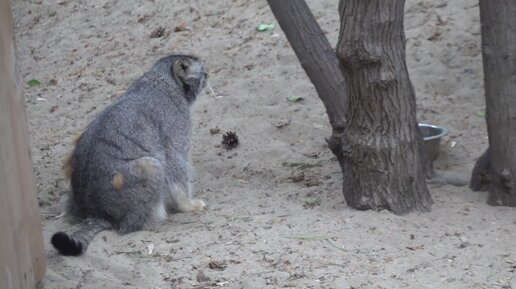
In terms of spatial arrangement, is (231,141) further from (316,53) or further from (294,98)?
(316,53)

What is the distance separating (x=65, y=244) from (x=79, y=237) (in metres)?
0.28

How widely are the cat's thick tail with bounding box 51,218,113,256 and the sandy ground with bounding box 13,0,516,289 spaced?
71 mm

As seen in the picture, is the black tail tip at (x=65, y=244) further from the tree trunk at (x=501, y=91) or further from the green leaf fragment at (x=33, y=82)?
the green leaf fragment at (x=33, y=82)

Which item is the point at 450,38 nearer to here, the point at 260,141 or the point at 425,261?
the point at 260,141

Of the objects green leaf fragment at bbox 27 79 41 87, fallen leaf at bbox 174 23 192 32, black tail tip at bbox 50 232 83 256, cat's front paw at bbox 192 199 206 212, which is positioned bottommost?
cat's front paw at bbox 192 199 206 212

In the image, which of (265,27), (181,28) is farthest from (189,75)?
(181,28)

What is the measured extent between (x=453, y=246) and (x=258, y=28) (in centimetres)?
521

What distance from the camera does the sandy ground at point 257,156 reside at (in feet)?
18.0

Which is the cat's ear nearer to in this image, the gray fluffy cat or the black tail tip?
the gray fluffy cat

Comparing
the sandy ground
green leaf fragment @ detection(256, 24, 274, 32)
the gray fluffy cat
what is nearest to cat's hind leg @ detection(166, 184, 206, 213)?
the gray fluffy cat

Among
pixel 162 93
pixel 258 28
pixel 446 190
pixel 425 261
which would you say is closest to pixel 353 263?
pixel 425 261

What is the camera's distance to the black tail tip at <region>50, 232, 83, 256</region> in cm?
568

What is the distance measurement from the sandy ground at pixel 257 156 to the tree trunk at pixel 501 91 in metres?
0.20

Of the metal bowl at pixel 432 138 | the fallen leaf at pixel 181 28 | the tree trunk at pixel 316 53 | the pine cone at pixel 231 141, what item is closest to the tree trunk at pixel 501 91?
the metal bowl at pixel 432 138
